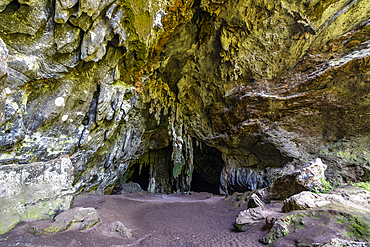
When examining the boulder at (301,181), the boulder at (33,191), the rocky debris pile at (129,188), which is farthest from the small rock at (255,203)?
the rocky debris pile at (129,188)

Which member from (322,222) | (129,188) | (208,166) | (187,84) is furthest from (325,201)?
(129,188)

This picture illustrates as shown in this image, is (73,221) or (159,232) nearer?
(73,221)

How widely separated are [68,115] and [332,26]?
32.9 ft

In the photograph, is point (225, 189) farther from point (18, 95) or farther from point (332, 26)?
point (18, 95)

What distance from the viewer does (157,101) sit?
955cm

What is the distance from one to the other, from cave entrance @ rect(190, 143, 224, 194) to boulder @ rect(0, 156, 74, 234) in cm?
919

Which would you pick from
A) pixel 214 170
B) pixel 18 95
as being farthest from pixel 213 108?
pixel 18 95

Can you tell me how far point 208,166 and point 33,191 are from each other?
38.2 feet

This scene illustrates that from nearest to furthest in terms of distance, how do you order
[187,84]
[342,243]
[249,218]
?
[342,243], [249,218], [187,84]

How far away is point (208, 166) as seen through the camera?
1373cm

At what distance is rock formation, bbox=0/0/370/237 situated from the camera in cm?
363

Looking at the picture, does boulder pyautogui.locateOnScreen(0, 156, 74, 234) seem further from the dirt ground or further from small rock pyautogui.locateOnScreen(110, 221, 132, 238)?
small rock pyautogui.locateOnScreen(110, 221, 132, 238)

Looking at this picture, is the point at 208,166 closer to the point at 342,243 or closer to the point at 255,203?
the point at 255,203

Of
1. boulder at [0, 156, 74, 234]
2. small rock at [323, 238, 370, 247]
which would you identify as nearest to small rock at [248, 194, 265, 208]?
small rock at [323, 238, 370, 247]
